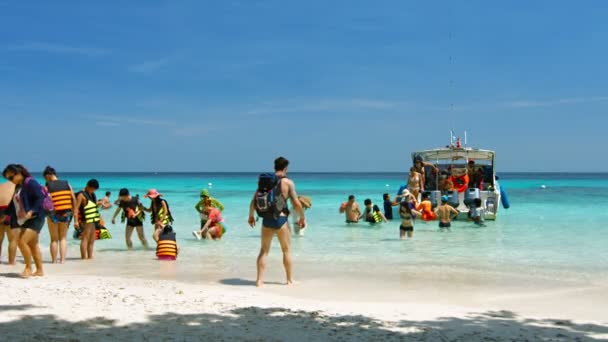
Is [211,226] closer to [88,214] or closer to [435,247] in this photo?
[88,214]

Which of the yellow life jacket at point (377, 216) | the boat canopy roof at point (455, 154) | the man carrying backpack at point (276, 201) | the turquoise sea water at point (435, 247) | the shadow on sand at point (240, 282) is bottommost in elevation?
the shadow on sand at point (240, 282)

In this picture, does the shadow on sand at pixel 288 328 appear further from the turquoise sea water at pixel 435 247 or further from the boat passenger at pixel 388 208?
the boat passenger at pixel 388 208

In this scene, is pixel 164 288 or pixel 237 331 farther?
pixel 164 288

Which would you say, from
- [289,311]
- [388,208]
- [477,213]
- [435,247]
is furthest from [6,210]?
[477,213]

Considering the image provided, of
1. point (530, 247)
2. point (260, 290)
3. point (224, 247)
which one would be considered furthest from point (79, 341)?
point (530, 247)

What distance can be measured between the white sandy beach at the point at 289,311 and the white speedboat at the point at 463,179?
1051 centimetres

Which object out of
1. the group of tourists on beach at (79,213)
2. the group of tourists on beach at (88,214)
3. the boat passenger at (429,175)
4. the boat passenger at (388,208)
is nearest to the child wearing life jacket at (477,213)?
the boat passenger at (429,175)

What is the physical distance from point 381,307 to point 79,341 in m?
3.06

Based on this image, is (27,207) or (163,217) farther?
(163,217)

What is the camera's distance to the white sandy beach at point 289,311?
496cm

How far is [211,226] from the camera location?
1318 centimetres

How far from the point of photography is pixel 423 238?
45.3 ft

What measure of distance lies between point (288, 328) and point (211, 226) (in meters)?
8.27

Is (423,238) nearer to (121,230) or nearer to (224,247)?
(224,247)
